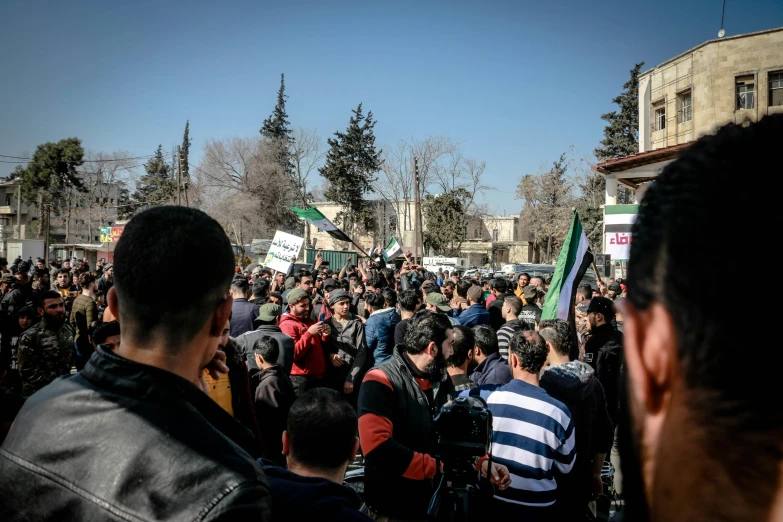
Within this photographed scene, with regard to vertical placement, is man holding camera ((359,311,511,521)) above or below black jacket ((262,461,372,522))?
below

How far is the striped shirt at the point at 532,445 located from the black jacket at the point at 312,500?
1907mm

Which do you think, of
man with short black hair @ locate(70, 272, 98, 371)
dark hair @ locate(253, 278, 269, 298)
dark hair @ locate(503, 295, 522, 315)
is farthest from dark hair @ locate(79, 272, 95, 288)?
dark hair @ locate(503, 295, 522, 315)

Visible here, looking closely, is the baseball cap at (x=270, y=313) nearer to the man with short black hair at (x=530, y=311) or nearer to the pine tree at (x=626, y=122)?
the man with short black hair at (x=530, y=311)

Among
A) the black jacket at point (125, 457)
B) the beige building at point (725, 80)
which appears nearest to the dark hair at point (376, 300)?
the black jacket at point (125, 457)

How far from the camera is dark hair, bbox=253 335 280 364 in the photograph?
4910mm

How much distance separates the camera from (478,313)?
25.8 ft

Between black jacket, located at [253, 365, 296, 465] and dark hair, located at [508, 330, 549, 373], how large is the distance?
2122 millimetres

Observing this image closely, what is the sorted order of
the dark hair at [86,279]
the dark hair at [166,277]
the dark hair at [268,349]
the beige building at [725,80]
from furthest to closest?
the beige building at [725,80]
the dark hair at [86,279]
the dark hair at [268,349]
the dark hair at [166,277]

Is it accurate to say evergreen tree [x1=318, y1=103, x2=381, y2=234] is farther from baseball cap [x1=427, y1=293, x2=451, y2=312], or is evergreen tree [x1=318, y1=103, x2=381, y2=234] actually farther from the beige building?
baseball cap [x1=427, y1=293, x2=451, y2=312]

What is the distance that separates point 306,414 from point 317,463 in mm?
224

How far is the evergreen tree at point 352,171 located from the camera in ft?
193

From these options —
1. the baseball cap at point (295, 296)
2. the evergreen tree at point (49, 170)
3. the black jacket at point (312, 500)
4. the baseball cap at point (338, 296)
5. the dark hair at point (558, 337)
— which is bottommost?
the black jacket at point (312, 500)

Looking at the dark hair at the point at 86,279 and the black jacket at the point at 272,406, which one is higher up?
the dark hair at the point at 86,279

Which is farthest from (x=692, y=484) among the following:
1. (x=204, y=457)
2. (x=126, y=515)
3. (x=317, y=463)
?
(x=317, y=463)
